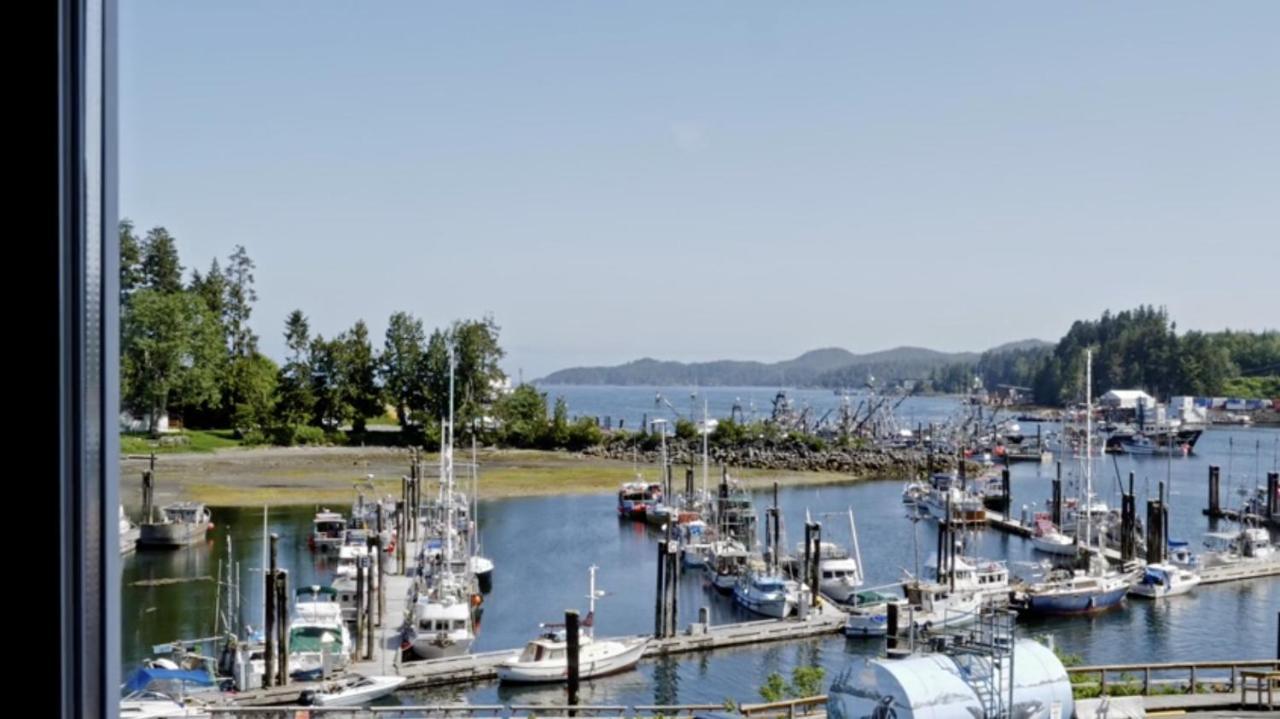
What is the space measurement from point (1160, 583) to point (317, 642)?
44.9ft

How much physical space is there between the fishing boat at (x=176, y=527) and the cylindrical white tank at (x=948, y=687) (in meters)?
17.3

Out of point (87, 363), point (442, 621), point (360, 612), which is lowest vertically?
point (442, 621)

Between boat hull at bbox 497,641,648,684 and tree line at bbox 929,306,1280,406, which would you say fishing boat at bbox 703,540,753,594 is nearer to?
boat hull at bbox 497,641,648,684

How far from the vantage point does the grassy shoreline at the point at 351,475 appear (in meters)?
28.1

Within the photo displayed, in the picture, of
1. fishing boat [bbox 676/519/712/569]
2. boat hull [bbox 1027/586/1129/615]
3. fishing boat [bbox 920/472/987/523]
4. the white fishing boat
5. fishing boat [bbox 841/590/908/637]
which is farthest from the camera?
fishing boat [bbox 920/472/987/523]

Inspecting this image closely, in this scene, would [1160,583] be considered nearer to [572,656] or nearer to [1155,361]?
[572,656]

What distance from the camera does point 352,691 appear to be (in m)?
12.3

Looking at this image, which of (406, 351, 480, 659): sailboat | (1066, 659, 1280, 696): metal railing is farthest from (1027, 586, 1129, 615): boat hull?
(1066, 659, 1280, 696): metal railing

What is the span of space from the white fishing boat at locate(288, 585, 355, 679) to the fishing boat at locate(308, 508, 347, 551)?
25.3ft

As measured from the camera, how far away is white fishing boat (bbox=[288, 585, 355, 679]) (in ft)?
43.3

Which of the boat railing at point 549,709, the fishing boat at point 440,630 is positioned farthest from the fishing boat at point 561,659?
the boat railing at point 549,709

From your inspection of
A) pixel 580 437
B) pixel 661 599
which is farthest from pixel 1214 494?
pixel 661 599

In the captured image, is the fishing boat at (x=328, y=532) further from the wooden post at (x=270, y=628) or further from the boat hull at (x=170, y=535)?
the wooden post at (x=270, y=628)

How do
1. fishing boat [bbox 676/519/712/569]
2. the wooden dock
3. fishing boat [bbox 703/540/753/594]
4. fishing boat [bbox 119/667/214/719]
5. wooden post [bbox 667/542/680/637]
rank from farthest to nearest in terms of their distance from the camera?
fishing boat [bbox 676/519/712/569]
fishing boat [bbox 703/540/753/594]
wooden post [bbox 667/542/680/637]
the wooden dock
fishing boat [bbox 119/667/214/719]
